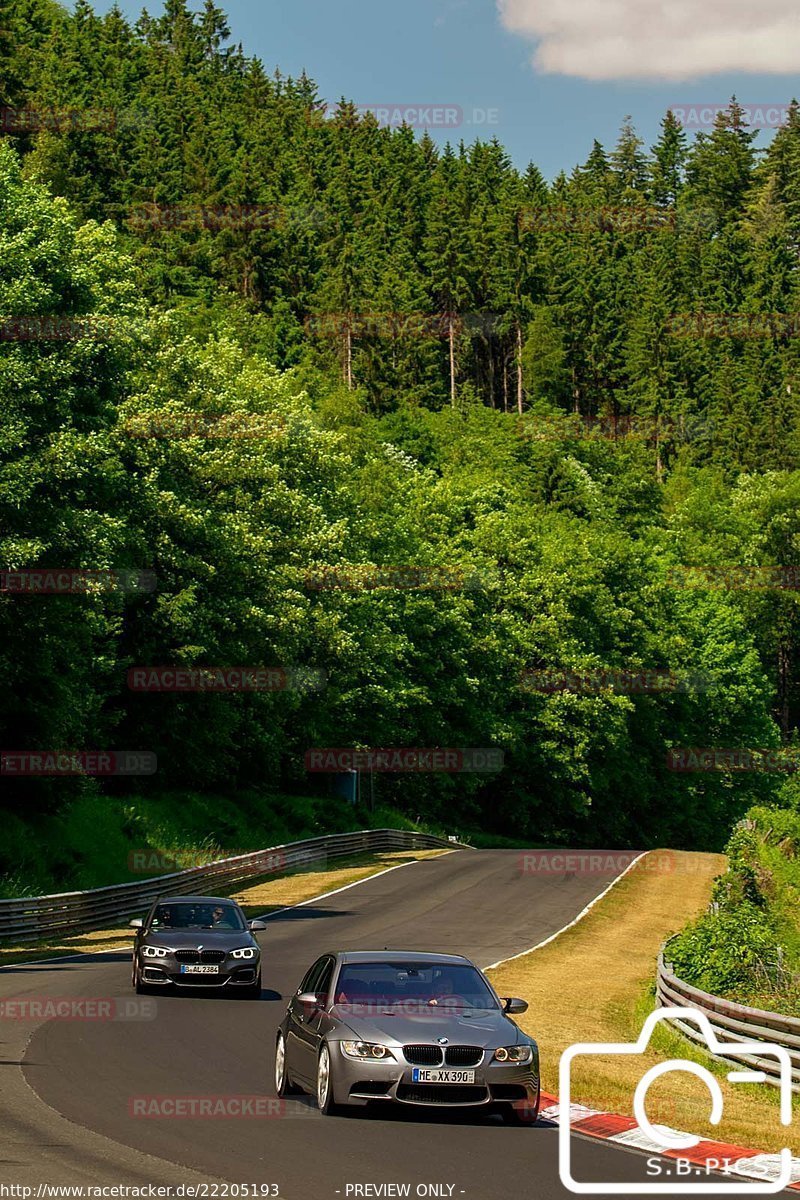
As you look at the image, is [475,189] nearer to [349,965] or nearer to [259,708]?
[259,708]

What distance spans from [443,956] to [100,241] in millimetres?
42674

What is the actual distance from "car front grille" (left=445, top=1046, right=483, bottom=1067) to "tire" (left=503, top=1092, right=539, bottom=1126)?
486 mm

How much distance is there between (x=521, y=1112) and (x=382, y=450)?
261 feet

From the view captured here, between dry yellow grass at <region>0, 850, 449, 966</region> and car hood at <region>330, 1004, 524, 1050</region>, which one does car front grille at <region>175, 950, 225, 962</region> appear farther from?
car hood at <region>330, 1004, 524, 1050</region>

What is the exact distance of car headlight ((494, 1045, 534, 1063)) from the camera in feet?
42.5

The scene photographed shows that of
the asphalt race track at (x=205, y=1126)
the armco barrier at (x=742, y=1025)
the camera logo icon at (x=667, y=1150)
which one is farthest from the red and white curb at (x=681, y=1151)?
the armco barrier at (x=742, y=1025)

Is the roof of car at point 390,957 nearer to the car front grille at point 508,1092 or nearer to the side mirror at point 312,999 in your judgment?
the side mirror at point 312,999

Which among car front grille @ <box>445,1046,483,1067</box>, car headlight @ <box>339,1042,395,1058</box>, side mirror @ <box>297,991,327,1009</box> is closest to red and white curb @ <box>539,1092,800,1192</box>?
car front grille @ <box>445,1046,483,1067</box>

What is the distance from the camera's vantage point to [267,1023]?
21484 mm

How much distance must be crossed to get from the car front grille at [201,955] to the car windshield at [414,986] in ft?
34.4

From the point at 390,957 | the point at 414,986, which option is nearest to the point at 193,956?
the point at 390,957

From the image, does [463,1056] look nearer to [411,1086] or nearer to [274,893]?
[411,1086]

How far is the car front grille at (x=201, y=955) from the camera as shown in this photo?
2453 centimetres

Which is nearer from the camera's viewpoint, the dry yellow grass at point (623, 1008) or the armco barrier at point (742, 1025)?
the dry yellow grass at point (623, 1008)
